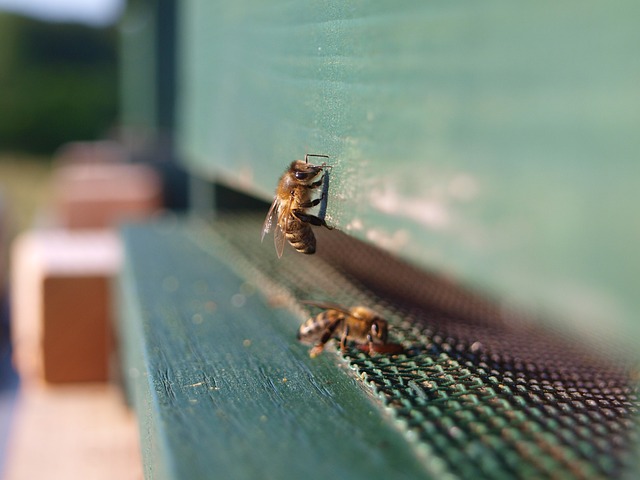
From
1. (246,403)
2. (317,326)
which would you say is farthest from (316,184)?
(246,403)

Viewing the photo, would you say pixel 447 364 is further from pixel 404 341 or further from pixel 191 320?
pixel 191 320

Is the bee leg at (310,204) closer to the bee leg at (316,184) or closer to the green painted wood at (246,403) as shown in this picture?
the bee leg at (316,184)

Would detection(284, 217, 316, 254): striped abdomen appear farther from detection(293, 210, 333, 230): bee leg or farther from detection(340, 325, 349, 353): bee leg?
detection(340, 325, 349, 353): bee leg

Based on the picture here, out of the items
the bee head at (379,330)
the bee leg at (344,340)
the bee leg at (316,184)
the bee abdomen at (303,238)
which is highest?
the bee leg at (316,184)

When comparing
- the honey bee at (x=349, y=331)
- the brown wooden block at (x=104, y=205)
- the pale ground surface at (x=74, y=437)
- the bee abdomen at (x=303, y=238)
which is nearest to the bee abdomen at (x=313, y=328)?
the honey bee at (x=349, y=331)

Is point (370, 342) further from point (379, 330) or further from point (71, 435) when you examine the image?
point (71, 435)

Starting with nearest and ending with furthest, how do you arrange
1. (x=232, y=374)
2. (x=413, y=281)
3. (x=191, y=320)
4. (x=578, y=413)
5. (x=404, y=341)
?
1. (x=578, y=413)
2. (x=232, y=374)
3. (x=404, y=341)
4. (x=191, y=320)
5. (x=413, y=281)

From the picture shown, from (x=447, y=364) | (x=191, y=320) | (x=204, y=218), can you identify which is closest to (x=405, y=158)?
Result: (x=447, y=364)

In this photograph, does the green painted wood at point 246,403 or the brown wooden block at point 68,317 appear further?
the brown wooden block at point 68,317
